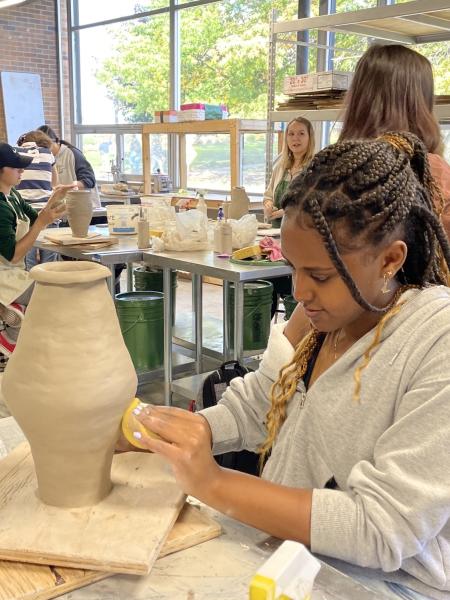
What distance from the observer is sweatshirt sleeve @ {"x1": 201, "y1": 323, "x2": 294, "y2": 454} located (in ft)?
3.60

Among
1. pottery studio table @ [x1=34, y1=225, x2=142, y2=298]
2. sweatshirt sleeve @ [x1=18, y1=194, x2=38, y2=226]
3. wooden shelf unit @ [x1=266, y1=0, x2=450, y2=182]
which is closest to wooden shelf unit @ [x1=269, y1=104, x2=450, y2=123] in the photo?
wooden shelf unit @ [x1=266, y1=0, x2=450, y2=182]

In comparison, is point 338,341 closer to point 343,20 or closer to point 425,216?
point 425,216

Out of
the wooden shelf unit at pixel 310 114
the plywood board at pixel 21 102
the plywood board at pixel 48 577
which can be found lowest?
the plywood board at pixel 48 577

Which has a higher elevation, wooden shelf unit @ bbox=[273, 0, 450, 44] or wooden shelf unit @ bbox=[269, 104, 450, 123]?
wooden shelf unit @ bbox=[273, 0, 450, 44]

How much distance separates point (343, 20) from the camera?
11.5 ft

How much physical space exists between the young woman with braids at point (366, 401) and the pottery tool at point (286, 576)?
22cm

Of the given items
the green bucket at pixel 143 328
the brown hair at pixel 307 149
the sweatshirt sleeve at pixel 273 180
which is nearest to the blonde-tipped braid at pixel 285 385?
the green bucket at pixel 143 328

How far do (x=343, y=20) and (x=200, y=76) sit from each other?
3.11 meters

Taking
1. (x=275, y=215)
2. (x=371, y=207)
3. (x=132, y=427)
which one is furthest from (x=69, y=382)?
(x=275, y=215)

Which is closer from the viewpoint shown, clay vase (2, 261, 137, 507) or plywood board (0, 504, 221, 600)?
plywood board (0, 504, 221, 600)

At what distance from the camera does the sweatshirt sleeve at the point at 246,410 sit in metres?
1.10

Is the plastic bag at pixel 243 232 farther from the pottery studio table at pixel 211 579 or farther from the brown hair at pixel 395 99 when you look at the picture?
the pottery studio table at pixel 211 579

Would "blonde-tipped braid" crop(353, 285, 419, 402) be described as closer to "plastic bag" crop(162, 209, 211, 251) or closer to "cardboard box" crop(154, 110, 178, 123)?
"plastic bag" crop(162, 209, 211, 251)

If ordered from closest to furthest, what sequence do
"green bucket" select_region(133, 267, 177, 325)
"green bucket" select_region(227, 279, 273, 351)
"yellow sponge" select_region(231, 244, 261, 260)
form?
1. "yellow sponge" select_region(231, 244, 261, 260)
2. "green bucket" select_region(227, 279, 273, 351)
3. "green bucket" select_region(133, 267, 177, 325)
